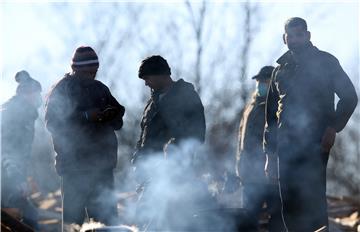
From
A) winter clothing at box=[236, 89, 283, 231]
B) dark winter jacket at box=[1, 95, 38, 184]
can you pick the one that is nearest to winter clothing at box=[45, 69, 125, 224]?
winter clothing at box=[236, 89, 283, 231]

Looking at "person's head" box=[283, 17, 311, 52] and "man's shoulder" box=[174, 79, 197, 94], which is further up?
"person's head" box=[283, 17, 311, 52]

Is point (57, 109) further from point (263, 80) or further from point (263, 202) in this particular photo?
point (263, 202)

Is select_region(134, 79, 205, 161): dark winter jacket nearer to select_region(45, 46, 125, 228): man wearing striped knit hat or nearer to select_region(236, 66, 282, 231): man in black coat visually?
select_region(45, 46, 125, 228): man wearing striped knit hat

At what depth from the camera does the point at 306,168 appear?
7.23 m

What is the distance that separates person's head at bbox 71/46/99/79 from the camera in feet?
26.5

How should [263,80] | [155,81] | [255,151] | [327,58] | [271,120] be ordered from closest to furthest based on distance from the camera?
[327,58] < [271,120] < [155,81] < [263,80] < [255,151]

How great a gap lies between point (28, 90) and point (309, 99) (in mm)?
5114

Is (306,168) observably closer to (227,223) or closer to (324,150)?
(324,150)

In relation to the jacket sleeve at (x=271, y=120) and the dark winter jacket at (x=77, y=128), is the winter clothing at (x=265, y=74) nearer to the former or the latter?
the jacket sleeve at (x=271, y=120)

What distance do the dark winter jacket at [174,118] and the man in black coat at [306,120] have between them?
1194mm

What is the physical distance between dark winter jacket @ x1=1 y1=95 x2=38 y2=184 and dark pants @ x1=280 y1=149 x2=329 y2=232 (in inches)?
195

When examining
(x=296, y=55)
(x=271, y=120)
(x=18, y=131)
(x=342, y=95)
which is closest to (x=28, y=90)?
(x=18, y=131)

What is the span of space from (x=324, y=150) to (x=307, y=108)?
1.40 feet

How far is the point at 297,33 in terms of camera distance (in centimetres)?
720
